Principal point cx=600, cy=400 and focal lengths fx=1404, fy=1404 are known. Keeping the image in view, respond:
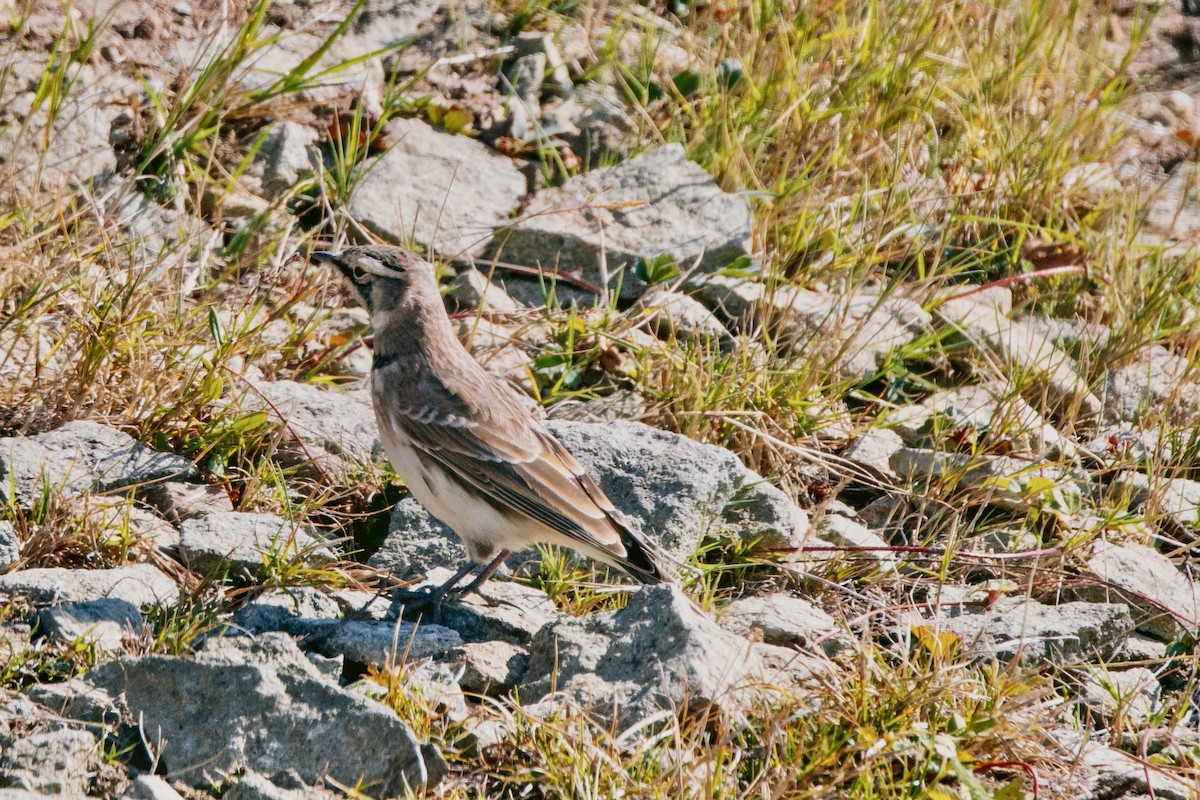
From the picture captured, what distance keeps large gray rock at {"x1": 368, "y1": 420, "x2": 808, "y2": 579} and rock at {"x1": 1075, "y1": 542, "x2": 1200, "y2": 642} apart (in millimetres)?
1325

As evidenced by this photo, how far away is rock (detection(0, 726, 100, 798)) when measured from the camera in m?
4.18

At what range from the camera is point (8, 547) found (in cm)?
522

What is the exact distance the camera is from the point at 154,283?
21.4ft

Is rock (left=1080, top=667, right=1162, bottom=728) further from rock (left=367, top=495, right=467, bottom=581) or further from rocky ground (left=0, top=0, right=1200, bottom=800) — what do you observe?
rock (left=367, top=495, right=467, bottom=581)

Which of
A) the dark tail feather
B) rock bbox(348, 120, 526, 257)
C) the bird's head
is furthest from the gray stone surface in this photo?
rock bbox(348, 120, 526, 257)

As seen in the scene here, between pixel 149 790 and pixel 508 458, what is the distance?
2198 millimetres

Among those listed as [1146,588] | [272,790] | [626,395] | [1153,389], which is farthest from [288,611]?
[1153,389]

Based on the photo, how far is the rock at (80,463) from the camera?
5543 mm

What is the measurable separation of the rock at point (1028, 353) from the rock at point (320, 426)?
124 inches

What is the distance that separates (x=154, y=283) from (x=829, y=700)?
3698 mm

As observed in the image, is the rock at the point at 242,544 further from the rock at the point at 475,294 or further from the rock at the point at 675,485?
the rock at the point at 475,294

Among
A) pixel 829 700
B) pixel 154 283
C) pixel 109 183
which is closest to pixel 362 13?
pixel 109 183

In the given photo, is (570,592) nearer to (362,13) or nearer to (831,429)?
(831,429)

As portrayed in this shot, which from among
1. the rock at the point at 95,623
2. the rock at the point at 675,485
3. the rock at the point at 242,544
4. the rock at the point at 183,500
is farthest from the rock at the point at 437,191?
the rock at the point at 95,623
